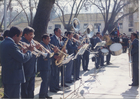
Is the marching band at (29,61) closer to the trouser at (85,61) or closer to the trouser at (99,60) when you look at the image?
the trouser at (85,61)

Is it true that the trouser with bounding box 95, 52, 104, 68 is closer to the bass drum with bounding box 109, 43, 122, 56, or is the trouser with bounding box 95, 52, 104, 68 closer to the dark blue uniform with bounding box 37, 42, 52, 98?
the bass drum with bounding box 109, 43, 122, 56

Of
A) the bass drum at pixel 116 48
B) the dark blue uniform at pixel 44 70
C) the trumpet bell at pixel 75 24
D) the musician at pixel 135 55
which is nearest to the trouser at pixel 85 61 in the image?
the bass drum at pixel 116 48

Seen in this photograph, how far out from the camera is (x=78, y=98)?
22.6 feet

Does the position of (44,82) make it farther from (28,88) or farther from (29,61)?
(29,61)

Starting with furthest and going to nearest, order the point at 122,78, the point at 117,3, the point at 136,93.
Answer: the point at 117,3 → the point at 122,78 → the point at 136,93

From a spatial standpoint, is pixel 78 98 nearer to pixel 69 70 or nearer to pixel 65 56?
pixel 65 56

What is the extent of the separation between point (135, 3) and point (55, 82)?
82.5 ft

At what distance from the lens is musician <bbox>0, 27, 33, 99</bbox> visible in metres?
4.42

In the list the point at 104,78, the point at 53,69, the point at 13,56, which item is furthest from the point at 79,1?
the point at 13,56

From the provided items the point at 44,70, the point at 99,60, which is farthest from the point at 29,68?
the point at 99,60

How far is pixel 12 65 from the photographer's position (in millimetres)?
4484

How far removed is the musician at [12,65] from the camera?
4422 mm

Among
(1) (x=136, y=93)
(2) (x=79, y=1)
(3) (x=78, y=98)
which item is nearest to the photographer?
(3) (x=78, y=98)

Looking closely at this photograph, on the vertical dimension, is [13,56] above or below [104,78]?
above
